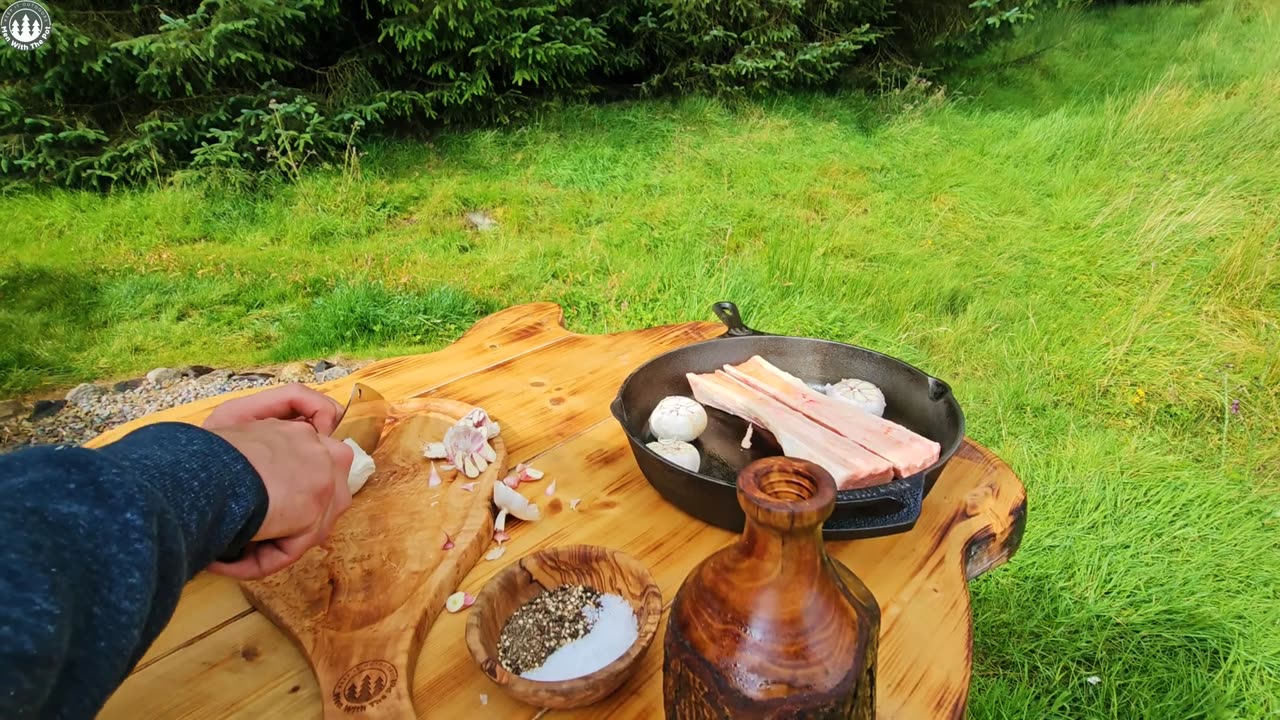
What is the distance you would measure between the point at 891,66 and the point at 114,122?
20.3 feet

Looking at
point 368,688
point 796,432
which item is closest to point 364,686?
point 368,688

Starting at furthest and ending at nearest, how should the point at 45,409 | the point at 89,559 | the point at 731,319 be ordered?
the point at 45,409
the point at 731,319
the point at 89,559

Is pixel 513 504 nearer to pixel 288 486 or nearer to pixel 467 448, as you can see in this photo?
pixel 467 448

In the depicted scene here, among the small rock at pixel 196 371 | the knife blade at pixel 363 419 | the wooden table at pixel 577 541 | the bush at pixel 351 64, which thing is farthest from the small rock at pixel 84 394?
the knife blade at pixel 363 419

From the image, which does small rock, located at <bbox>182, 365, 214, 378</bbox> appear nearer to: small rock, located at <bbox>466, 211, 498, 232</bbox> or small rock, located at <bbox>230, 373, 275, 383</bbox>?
small rock, located at <bbox>230, 373, 275, 383</bbox>

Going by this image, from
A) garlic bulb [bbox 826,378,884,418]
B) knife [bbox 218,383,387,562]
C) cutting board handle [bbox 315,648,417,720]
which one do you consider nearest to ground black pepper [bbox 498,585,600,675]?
cutting board handle [bbox 315,648,417,720]

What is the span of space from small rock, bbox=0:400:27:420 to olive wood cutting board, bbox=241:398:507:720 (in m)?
2.38

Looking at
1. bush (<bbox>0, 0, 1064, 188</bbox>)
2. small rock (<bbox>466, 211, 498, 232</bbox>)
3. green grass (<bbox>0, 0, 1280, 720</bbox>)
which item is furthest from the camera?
small rock (<bbox>466, 211, 498, 232</bbox>)

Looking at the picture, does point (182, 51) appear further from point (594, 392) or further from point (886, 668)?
point (886, 668)

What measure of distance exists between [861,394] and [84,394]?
10.3ft

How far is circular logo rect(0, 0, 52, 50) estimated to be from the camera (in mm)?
3936

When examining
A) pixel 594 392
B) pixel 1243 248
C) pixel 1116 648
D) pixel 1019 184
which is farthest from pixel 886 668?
pixel 1019 184

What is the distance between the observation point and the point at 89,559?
62 centimetres

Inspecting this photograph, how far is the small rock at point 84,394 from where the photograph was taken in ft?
9.48
